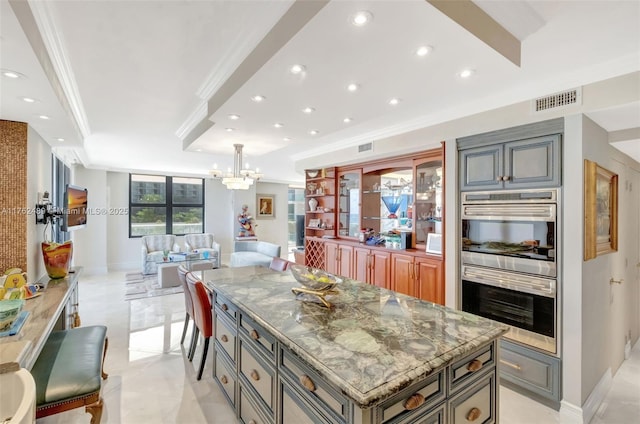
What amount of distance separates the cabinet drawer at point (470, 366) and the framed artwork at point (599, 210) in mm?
1387

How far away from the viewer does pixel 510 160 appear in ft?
8.66

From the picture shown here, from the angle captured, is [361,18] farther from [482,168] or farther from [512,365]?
[512,365]

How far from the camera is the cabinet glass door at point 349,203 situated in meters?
4.81

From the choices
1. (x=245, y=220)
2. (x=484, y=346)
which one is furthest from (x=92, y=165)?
(x=484, y=346)

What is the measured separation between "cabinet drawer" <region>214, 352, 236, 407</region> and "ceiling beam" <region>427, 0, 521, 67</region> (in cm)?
251

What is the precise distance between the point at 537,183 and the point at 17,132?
4.48 metres

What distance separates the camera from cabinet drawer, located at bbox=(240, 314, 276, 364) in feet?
5.28

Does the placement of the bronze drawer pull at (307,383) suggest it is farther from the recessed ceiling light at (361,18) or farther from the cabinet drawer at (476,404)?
the recessed ceiling light at (361,18)

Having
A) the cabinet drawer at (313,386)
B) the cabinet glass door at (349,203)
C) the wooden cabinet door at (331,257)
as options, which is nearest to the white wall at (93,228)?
the wooden cabinet door at (331,257)

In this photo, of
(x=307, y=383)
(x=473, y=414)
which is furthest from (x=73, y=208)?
(x=473, y=414)

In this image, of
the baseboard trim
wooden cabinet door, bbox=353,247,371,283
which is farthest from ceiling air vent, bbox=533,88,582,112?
wooden cabinet door, bbox=353,247,371,283

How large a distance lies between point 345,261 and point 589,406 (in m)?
2.97

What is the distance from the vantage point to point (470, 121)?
2.87 meters

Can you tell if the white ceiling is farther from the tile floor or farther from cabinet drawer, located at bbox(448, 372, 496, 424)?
the tile floor
